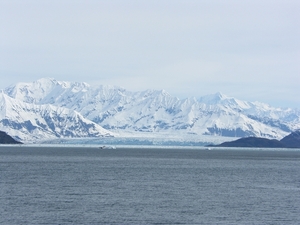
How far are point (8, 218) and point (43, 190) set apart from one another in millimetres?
20982

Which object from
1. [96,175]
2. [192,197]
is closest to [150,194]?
[192,197]

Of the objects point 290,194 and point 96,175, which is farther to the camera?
point 96,175

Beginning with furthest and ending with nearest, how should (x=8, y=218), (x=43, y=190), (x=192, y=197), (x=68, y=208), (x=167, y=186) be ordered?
(x=167, y=186) → (x=43, y=190) → (x=192, y=197) → (x=68, y=208) → (x=8, y=218)

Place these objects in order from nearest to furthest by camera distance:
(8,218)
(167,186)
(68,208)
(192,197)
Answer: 1. (8,218)
2. (68,208)
3. (192,197)
4. (167,186)

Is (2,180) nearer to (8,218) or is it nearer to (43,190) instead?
(43,190)

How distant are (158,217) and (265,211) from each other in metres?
12.3

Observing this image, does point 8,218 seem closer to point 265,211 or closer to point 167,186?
point 265,211

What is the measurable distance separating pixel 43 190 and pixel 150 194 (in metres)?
14.5

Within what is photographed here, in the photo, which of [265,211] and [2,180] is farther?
[2,180]

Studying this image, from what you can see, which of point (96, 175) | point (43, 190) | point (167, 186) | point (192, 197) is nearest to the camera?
point (192, 197)

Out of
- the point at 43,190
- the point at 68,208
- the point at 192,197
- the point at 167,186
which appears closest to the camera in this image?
the point at 68,208

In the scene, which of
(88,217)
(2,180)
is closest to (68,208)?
(88,217)

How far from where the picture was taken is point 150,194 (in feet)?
235

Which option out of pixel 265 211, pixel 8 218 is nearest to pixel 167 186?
pixel 265 211
